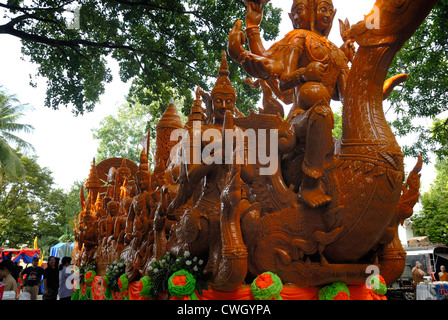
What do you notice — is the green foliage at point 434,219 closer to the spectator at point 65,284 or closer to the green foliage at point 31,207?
the spectator at point 65,284

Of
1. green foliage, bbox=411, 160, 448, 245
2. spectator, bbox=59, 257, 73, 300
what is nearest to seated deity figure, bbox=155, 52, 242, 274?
spectator, bbox=59, 257, 73, 300

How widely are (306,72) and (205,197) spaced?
4.69 feet

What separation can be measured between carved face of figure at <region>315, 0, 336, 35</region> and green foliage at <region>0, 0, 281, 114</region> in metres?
4.83

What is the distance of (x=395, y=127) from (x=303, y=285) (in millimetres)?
7033

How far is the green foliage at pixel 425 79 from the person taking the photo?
7562mm

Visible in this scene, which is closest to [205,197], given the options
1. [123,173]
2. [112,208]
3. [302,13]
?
[302,13]

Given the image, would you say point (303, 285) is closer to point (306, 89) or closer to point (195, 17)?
point (306, 89)

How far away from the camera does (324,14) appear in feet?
12.6

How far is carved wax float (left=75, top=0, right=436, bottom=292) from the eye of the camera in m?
2.88

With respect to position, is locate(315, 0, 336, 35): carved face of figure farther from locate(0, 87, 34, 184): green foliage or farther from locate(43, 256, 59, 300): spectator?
locate(0, 87, 34, 184): green foliage

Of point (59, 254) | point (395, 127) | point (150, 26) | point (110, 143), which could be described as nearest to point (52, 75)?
point (150, 26)

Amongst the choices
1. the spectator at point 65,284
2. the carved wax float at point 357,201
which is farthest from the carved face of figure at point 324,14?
the spectator at point 65,284

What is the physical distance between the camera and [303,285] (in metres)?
3.04
